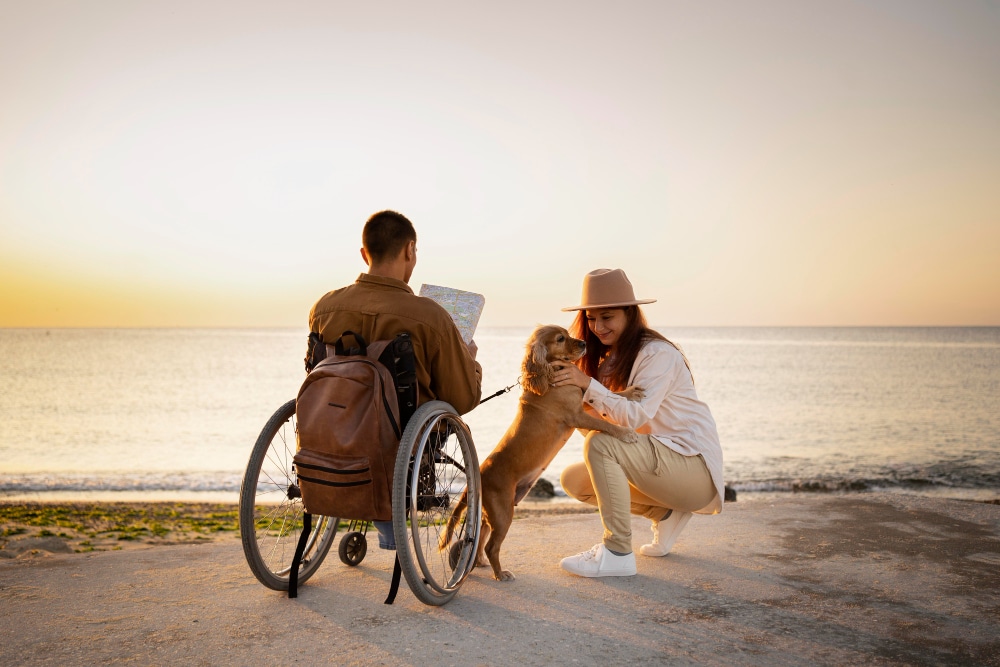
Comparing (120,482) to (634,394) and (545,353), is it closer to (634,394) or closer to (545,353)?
(545,353)

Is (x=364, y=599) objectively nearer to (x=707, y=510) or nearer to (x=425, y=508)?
(x=425, y=508)

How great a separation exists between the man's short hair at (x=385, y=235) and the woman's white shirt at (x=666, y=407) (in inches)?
53.3

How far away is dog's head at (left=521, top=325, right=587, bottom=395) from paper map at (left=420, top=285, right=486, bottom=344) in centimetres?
54

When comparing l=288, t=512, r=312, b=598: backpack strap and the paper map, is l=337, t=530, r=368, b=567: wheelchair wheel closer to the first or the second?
l=288, t=512, r=312, b=598: backpack strap

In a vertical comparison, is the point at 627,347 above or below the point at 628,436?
above

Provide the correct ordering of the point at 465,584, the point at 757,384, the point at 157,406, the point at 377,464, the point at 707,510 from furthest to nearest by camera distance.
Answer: the point at 757,384
the point at 157,406
the point at 707,510
the point at 465,584
the point at 377,464

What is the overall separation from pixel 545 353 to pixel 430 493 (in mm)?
1139

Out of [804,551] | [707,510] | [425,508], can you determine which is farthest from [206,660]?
[804,551]

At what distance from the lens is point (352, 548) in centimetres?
391

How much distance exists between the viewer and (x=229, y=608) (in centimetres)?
321

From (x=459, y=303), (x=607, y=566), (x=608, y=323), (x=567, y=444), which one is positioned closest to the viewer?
(x=459, y=303)

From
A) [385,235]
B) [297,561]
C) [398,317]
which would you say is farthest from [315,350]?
[297,561]

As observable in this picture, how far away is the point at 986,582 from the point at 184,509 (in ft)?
28.7

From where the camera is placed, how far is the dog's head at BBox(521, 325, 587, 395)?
12.7 ft
